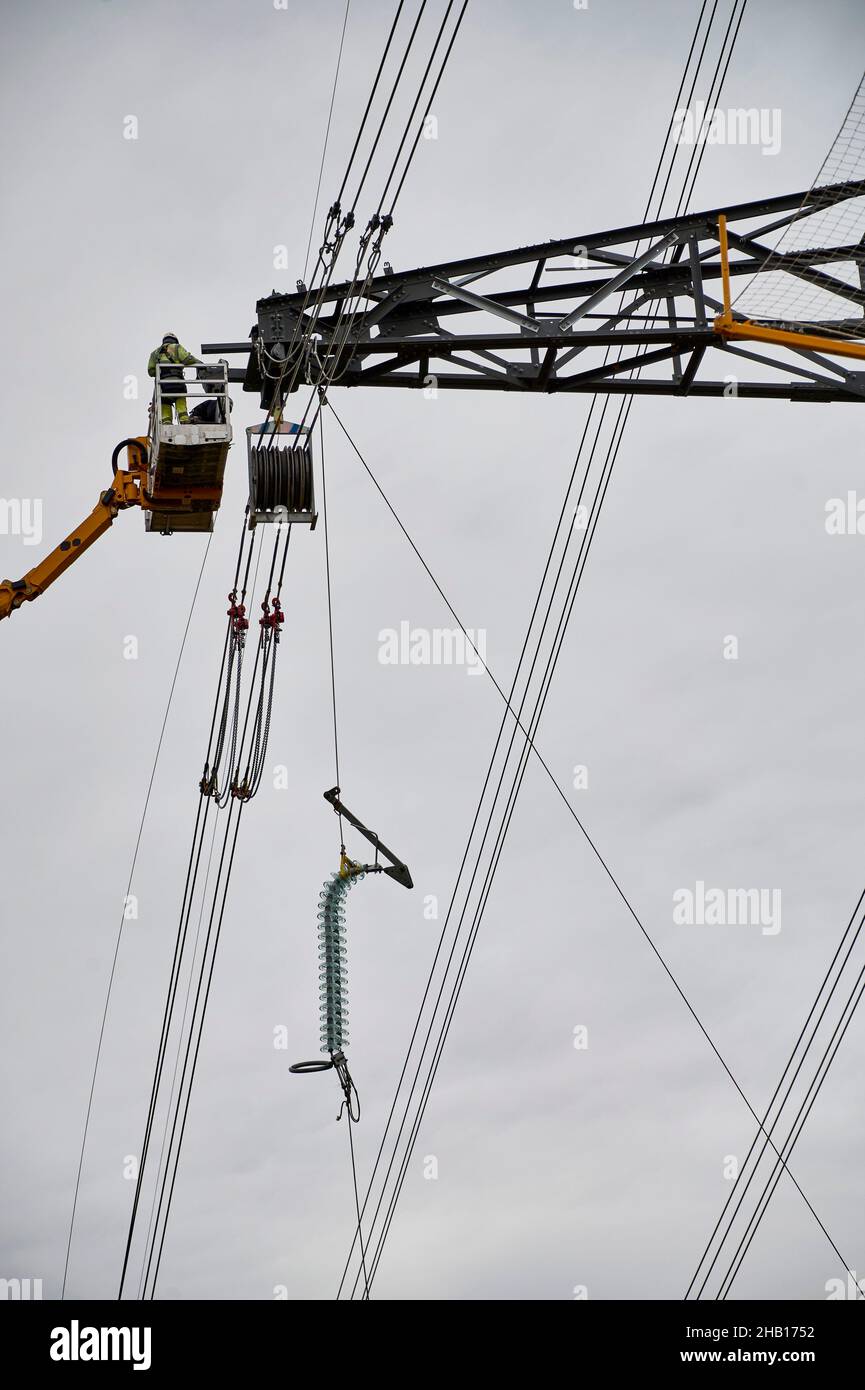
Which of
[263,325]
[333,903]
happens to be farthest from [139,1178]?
[263,325]

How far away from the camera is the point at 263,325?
21.9 metres

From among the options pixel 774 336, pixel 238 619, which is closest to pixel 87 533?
pixel 238 619

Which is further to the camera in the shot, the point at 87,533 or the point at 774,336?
the point at 87,533

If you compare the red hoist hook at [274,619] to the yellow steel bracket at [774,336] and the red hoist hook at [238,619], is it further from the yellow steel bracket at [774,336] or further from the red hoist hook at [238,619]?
the yellow steel bracket at [774,336]

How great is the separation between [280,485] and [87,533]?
427 cm

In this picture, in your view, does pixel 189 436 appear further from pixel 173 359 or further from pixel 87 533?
pixel 87 533

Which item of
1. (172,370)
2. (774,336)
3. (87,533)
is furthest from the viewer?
(87,533)

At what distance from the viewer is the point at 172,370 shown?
22391 millimetres

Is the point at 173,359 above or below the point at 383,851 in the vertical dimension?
above

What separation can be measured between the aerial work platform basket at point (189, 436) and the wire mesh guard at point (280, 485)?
837mm

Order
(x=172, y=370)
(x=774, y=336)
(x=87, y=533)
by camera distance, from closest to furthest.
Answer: (x=774, y=336) < (x=172, y=370) < (x=87, y=533)

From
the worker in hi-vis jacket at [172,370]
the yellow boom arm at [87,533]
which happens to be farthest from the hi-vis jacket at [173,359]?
the yellow boom arm at [87,533]

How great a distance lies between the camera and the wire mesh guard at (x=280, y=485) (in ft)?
70.7

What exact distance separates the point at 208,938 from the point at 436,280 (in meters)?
7.74
